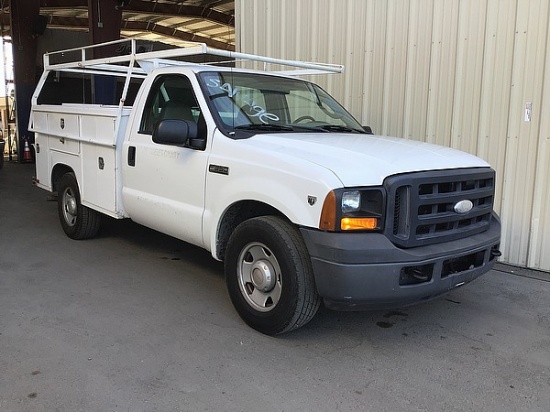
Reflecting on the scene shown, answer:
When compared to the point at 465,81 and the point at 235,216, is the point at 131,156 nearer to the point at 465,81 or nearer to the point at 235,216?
the point at 235,216

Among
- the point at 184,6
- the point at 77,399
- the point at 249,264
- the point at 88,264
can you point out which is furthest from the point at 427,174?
the point at 184,6

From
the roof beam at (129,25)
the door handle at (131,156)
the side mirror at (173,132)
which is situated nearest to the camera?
the side mirror at (173,132)

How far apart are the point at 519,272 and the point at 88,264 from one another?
4676 millimetres

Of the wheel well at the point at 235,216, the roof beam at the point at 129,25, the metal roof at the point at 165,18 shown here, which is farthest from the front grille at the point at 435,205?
the roof beam at the point at 129,25

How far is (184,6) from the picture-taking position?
20391mm

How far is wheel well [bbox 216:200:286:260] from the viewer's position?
4.04m

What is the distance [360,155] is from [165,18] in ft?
68.7

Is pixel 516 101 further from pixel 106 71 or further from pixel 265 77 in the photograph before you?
pixel 106 71

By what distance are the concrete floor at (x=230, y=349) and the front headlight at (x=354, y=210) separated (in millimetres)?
962

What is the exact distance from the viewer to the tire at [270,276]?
351 cm

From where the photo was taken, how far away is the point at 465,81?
594 centimetres

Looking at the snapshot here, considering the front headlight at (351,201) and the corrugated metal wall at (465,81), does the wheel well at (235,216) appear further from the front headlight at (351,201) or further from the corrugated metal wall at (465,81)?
the corrugated metal wall at (465,81)

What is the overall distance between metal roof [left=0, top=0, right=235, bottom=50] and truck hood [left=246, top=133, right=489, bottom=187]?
50.1 ft

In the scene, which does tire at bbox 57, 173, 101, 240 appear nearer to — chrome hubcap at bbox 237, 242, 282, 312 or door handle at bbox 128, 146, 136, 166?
door handle at bbox 128, 146, 136, 166
